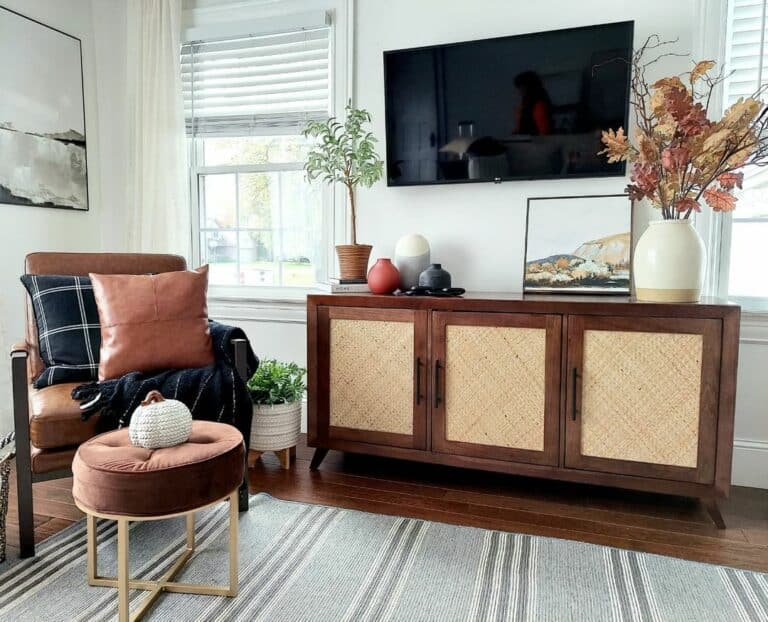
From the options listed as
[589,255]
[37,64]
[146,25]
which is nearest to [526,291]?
[589,255]

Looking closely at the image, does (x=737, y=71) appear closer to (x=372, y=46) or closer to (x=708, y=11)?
(x=708, y=11)

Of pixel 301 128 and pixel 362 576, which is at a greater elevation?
pixel 301 128

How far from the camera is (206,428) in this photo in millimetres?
1731

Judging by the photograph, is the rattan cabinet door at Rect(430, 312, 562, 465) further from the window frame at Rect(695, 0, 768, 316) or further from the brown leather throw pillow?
the brown leather throw pillow

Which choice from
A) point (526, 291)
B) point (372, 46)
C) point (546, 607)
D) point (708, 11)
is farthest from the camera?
point (372, 46)

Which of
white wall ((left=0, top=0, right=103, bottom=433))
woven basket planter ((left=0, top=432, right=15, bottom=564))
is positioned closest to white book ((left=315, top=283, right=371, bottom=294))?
woven basket planter ((left=0, top=432, right=15, bottom=564))

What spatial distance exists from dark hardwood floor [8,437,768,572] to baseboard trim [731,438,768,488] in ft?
0.18

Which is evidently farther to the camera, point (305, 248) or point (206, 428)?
point (305, 248)

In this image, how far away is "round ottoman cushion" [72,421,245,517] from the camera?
55.5 inches

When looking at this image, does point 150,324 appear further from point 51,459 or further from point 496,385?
point 496,385

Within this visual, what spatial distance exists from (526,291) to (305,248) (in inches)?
51.7

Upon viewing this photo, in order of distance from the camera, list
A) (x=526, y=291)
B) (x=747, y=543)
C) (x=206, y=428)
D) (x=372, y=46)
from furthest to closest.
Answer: (x=372, y=46), (x=526, y=291), (x=747, y=543), (x=206, y=428)

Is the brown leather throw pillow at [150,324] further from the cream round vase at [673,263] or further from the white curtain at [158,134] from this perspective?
the cream round vase at [673,263]

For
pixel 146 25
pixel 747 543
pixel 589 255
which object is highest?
pixel 146 25
